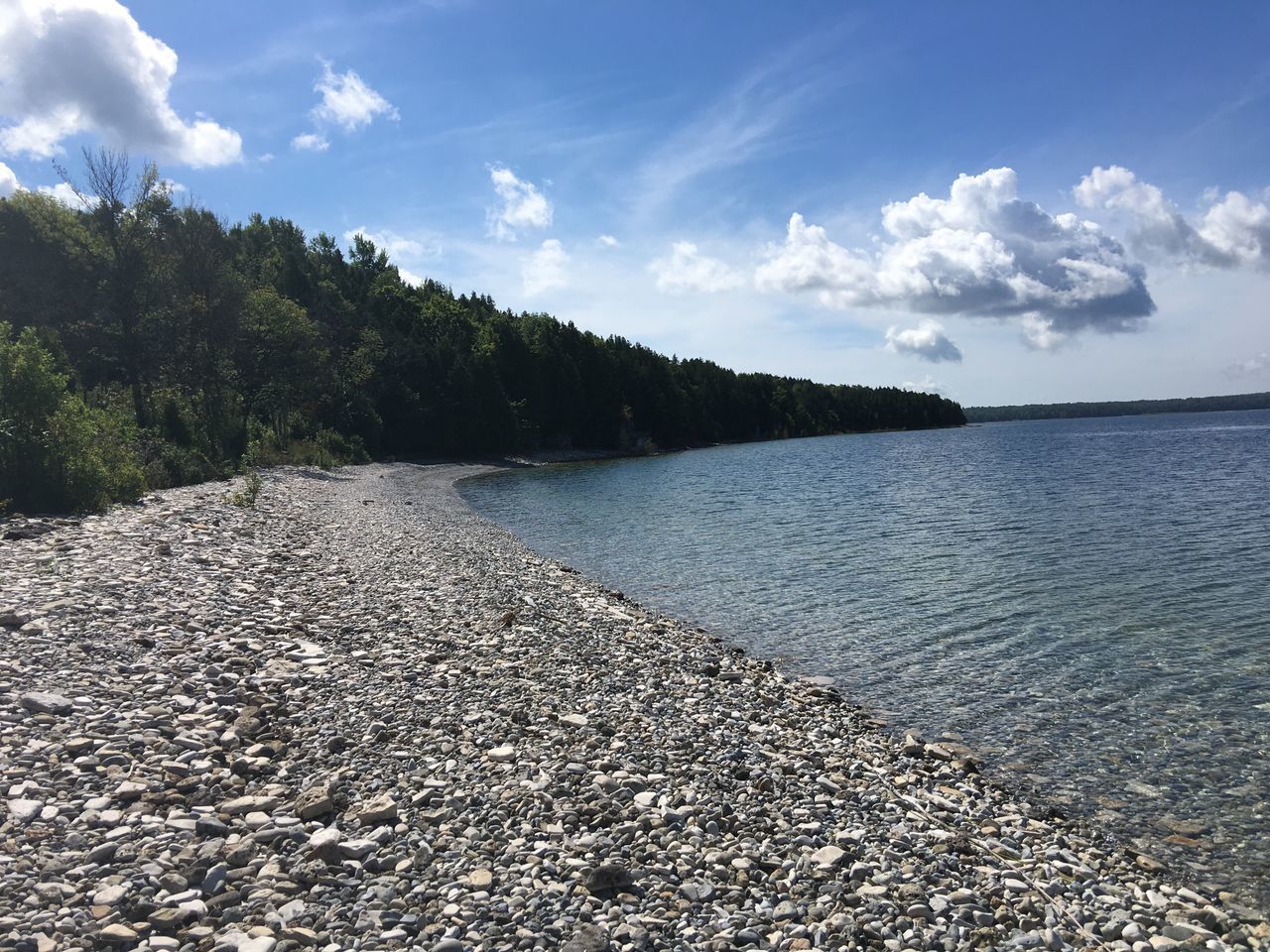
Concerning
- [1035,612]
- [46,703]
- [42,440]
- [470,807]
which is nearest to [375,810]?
[470,807]

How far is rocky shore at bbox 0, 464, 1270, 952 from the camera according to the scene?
18.6ft

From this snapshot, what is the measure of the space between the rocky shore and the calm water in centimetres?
129

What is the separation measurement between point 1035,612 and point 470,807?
15.3m

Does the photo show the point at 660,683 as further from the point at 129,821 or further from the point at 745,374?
the point at 745,374

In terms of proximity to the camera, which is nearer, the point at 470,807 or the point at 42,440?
the point at 470,807

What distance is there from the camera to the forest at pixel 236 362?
21.7 m

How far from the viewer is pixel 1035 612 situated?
1775cm

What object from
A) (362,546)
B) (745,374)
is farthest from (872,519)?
(745,374)

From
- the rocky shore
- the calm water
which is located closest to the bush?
the rocky shore

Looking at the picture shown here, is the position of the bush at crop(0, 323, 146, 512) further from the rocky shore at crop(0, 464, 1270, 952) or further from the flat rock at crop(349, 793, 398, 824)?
the flat rock at crop(349, 793, 398, 824)

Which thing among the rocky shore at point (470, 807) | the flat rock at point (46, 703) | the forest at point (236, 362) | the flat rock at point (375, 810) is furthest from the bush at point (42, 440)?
the flat rock at point (375, 810)

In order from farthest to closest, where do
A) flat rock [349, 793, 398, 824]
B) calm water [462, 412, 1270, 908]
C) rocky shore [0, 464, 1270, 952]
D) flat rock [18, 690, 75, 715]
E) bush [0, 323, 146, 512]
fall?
bush [0, 323, 146, 512] → calm water [462, 412, 1270, 908] → flat rock [18, 690, 75, 715] → flat rock [349, 793, 398, 824] → rocky shore [0, 464, 1270, 952]

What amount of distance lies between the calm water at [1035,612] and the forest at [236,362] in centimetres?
1562

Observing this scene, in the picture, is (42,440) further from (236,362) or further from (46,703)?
(236,362)
